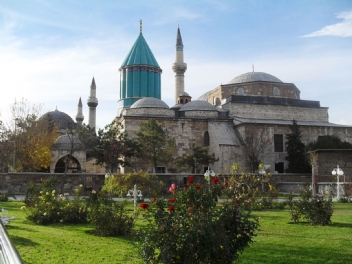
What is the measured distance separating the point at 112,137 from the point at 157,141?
2454 mm

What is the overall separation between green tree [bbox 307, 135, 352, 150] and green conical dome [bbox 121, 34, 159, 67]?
45.5 feet

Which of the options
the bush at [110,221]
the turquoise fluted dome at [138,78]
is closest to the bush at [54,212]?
the bush at [110,221]

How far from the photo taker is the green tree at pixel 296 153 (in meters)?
22.9

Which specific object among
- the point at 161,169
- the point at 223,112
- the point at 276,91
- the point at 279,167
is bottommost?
the point at 161,169

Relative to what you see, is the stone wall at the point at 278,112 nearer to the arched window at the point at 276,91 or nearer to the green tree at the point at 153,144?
the arched window at the point at 276,91

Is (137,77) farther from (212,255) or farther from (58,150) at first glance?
(212,255)

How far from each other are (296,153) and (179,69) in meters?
11.1

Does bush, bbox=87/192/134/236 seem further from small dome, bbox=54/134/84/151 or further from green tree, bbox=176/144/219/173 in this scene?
small dome, bbox=54/134/84/151

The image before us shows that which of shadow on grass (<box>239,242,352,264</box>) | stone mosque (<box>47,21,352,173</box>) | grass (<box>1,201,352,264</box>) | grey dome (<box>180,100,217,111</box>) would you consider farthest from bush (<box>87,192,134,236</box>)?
grey dome (<box>180,100,217,111</box>)

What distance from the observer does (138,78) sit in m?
30.1

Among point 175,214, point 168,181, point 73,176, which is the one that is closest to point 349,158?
point 168,181

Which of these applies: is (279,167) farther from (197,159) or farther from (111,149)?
(111,149)

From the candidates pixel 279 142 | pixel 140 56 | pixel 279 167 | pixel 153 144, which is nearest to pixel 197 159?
pixel 153 144

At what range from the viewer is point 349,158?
19.2m
